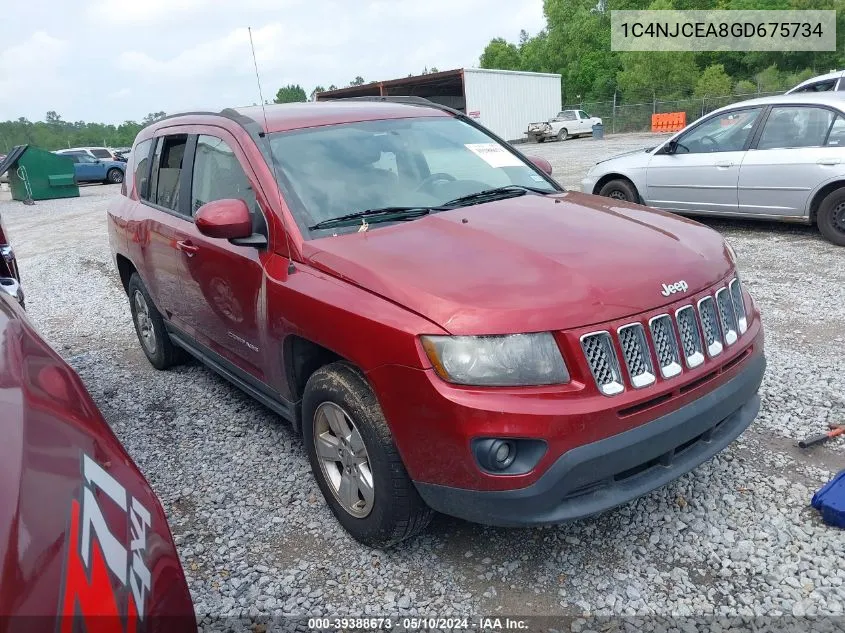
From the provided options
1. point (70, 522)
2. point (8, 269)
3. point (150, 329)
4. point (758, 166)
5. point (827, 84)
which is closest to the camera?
point (70, 522)

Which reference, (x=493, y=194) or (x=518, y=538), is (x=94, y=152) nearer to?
(x=493, y=194)

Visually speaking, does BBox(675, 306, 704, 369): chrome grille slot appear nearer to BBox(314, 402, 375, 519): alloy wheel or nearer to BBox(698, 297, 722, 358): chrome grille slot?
BBox(698, 297, 722, 358): chrome grille slot

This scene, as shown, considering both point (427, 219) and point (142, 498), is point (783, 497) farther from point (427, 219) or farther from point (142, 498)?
point (142, 498)

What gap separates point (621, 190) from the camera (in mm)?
8961

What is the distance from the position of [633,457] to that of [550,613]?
26.5 inches

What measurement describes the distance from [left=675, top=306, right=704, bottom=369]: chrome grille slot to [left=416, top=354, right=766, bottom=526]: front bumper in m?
0.15

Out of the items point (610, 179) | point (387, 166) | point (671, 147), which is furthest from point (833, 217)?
point (387, 166)

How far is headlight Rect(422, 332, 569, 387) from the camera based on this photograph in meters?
2.24

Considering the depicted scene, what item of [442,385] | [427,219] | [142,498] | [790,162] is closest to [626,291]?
[442,385]

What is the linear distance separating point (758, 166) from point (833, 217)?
96cm

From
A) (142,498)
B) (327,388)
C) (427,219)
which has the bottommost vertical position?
(327,388)

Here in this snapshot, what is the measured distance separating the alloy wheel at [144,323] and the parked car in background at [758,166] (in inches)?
250

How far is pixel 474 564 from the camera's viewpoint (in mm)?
2721

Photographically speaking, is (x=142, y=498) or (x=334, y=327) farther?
(x=334, y=327)
